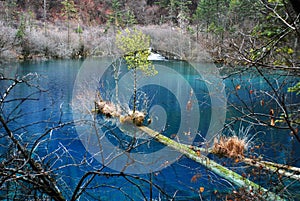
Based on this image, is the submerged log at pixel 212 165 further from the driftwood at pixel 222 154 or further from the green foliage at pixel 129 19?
the green foliage at pixel 129 19

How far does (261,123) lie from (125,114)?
1016 centimetres

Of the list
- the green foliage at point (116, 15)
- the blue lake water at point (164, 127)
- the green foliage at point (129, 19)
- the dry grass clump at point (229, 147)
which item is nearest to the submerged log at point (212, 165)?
the blue lake water at point (164, 127)

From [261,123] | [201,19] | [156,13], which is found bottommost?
[261,123]

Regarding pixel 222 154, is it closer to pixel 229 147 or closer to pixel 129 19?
pixel 229 147

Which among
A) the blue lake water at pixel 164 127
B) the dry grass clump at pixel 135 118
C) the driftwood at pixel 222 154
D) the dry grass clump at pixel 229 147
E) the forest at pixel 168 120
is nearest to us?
the forest at pixel 168 120

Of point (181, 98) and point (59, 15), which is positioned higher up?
point (59, 15)

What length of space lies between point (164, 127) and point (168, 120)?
8858 mm

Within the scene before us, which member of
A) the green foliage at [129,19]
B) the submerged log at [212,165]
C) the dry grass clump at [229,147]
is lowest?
the submerged log at [212,165]

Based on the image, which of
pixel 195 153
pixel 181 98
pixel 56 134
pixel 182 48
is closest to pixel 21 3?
pixel 182 48

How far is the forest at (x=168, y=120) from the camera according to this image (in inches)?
72.4

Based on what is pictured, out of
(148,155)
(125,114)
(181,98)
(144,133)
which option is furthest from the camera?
(181,98)

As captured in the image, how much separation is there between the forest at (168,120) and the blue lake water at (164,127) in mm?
47

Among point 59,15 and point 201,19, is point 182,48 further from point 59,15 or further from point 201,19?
point 59,15

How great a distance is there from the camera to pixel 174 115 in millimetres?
12875
